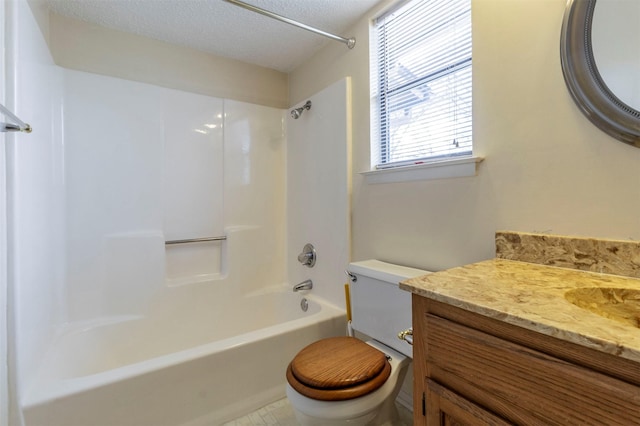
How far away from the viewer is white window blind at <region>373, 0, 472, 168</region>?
1.33 meters

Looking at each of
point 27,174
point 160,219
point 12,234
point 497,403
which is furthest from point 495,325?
point 160,219

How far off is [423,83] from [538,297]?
116 cm

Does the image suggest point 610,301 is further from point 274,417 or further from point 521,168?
point 274,417

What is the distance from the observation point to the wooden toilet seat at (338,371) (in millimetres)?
1095

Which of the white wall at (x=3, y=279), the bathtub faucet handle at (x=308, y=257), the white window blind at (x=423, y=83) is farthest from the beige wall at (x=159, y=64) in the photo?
the bathtub faucet handle at (x=308, y=257)

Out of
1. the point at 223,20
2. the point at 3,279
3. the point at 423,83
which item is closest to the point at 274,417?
the point at 3,279

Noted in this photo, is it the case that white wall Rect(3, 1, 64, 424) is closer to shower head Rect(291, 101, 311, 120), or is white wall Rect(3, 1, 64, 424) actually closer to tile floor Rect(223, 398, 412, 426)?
A: tile floor Rect(223, 398, 412, 426)

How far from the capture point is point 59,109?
5.73ft

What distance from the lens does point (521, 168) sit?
111cm

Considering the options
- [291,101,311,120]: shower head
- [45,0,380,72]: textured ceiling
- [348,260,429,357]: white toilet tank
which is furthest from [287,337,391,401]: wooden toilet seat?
[45,0,380,72]: textured ceiling

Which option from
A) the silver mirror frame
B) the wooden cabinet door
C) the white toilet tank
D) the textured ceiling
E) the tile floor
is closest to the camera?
the wooden cabinet door

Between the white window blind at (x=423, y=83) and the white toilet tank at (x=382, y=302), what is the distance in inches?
22.2

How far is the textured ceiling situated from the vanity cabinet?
1718mm

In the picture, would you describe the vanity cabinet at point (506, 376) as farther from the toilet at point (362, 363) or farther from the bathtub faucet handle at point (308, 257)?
the bathtub faucet handle at point (308, 257)
